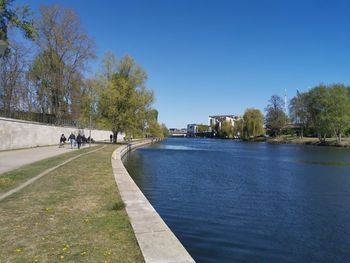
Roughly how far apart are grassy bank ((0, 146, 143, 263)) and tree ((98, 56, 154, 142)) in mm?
40682

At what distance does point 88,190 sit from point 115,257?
6.69m

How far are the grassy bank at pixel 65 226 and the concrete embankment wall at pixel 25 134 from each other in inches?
765

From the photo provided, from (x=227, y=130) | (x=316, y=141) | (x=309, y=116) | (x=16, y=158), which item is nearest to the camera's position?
(x=16, y=158)

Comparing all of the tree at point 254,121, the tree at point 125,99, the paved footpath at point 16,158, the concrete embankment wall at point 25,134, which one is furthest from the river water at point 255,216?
the tree at point 254,121

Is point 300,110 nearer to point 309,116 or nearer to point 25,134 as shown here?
point 309,116

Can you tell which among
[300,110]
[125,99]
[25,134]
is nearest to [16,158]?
[25,134]

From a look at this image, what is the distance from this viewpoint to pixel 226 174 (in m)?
24.7

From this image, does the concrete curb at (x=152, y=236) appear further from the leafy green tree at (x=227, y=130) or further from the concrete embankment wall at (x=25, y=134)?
the leafy green tree at (x=227, y=130)

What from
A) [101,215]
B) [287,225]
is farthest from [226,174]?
[101,215]

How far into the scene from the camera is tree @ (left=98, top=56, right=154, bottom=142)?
52750 millimetres

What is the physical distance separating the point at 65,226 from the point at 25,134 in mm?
30062

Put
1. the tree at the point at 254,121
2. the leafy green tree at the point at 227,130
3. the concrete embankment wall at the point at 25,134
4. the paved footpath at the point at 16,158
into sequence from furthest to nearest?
the leafy green tree at the point at 227,130
the tree at the point at 254,121
the concrete embankment wall at the point at 25,134
the paved footpath at the point at 16,158

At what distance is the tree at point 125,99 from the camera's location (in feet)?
173

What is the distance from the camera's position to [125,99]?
5328cm
